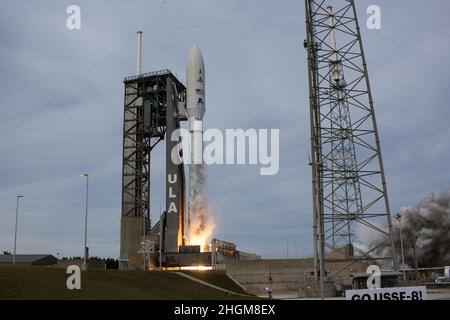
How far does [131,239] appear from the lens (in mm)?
100250

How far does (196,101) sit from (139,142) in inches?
982

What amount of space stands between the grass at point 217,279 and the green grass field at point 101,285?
19.6ft

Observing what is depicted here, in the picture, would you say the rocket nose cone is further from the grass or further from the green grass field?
the green grass field

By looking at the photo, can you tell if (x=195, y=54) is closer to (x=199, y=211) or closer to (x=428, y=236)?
(x=199, y=211)

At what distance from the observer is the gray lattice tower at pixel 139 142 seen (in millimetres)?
100750

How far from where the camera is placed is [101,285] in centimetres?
4675

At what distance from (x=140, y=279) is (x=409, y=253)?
74443mm

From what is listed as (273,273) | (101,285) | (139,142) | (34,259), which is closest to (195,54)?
(139,142)

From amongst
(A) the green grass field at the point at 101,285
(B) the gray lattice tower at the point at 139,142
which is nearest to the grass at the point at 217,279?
(A) the green grass field at the point at 101,285

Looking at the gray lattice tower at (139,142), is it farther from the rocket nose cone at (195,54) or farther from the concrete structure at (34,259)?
the concrete structure at (34,259)
